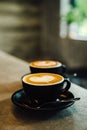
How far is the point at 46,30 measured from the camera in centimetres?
573

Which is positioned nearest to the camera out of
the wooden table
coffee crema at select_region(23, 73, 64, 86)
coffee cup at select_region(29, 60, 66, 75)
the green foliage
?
the wooden table

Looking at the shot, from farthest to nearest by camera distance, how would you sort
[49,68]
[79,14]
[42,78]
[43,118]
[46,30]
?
[46,30] < [79,14] < [49,68] < [42,78] < [43,118]

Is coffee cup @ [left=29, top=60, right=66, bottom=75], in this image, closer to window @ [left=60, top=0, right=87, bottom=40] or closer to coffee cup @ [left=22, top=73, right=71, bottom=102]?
coffee cup @ [left=22, top=73, right=71, bottom=102]

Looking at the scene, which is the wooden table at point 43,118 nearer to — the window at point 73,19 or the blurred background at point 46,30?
the blurred background at point 46,30

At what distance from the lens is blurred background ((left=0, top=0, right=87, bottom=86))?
4.99 m

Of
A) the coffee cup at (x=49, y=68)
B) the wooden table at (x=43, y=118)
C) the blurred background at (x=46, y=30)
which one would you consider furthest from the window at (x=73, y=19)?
the wooden table at (x=43, y=118)

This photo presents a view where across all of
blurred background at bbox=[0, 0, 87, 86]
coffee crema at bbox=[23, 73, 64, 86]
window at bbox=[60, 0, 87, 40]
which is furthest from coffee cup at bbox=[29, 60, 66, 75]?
window at bbox=[60, 0, 87, 40]

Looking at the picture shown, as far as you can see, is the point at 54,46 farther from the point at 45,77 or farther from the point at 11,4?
the point at 45,77

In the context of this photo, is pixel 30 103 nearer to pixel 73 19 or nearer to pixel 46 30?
pixel 73 19

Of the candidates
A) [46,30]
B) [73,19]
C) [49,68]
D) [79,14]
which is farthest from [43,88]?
[46,30]

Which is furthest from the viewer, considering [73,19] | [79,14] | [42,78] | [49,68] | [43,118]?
[79,14]

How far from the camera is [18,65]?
174 cm

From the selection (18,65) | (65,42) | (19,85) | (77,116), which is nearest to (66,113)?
(77,116)

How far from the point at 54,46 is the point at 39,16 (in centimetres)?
86
